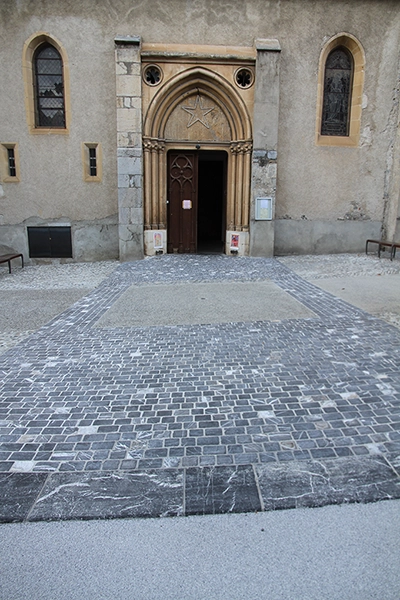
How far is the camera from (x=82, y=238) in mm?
11555

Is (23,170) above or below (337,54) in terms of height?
below

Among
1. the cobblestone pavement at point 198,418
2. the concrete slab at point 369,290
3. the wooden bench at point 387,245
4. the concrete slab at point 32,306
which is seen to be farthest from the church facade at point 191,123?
the cobblestone pavement at point 198,418

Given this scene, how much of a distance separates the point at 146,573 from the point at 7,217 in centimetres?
1115

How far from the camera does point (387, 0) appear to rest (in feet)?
36.4

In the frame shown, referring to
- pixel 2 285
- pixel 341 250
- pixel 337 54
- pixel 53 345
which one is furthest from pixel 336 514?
pixel 337 54

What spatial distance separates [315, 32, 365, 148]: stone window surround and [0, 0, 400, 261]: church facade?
0.12ft

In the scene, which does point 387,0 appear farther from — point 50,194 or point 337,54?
point 50,194

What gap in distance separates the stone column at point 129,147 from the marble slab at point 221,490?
8.89m

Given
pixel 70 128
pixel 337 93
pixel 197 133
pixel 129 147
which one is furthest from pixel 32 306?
pixel 337 93

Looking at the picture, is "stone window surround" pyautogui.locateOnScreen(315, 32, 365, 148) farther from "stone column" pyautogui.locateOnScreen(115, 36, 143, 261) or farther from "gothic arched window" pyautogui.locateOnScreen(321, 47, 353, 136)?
"stone column" pyautogui.locateOnScreen(115, 36, 143, 261)

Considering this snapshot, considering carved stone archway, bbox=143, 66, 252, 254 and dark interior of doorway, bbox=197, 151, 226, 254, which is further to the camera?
dark interior of doorway, bbox=197, 151, 226, 254

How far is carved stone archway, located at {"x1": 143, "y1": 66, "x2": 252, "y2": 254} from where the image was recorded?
35.2ft

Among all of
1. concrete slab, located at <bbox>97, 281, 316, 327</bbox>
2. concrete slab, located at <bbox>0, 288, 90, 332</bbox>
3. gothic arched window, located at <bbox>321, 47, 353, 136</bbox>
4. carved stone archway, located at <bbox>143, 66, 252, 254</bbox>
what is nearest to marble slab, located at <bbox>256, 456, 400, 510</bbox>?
concrete slab, located at <bbox>97, 281, 316, 327</bbox>

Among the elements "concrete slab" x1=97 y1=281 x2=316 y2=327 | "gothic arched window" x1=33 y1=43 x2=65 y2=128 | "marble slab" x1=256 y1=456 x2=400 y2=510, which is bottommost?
"marble slab" x1=256 y1=456 x2=400 y2=510
